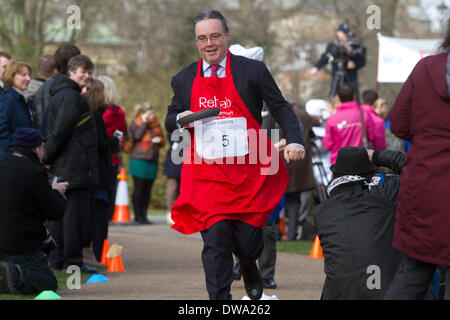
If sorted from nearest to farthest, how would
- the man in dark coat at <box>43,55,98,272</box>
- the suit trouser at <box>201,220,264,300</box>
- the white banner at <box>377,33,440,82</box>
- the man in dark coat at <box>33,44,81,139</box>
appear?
the suit trouser at <box>201,220,264,300</box>
the man in dark coat at <box>43,55,98,272</box>
the man in dark coat at <box>33,44,81,139</box>
the white banner at <box>377,33,440,82</box>

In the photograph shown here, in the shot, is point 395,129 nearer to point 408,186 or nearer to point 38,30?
point 408,186

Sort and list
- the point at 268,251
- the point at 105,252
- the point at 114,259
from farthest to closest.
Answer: the point at 105,252
the point at 114,259
the point at 268,251

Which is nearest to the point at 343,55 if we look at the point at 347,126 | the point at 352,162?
the point at 347,126

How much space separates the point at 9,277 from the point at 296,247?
540cm

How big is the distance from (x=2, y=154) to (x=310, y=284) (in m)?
3.21

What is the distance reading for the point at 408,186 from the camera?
470 centimetres

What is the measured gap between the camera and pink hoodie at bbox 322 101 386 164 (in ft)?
37.3

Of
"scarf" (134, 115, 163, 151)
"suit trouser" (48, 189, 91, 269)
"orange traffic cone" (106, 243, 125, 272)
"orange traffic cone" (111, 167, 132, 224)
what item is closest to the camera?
"suit trouser" (48, 189, 91, 269)

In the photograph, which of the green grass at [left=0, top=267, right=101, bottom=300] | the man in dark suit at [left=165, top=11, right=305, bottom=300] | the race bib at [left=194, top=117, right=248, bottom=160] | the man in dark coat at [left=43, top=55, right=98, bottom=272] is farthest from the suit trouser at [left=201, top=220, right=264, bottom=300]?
the man in dark coat at [left=43, top=55, right=98, bottom=272]

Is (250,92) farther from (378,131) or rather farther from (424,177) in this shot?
(378,131)

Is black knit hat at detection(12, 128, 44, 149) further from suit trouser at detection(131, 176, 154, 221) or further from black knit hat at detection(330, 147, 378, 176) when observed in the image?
suit trouser at detection(131, 176, 154, 221)

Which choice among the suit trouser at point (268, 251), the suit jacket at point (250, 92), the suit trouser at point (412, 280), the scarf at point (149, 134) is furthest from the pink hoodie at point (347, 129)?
the suit trouser at point (412, 280)

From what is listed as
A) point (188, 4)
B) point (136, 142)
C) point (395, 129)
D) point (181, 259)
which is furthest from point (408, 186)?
point (188, 4)

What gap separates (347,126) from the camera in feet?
37.3
